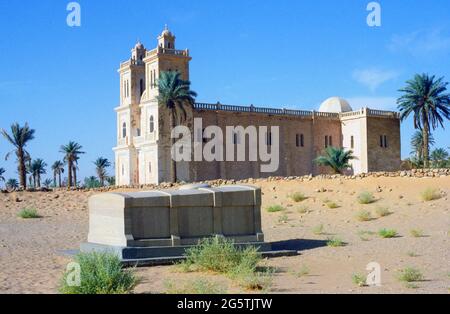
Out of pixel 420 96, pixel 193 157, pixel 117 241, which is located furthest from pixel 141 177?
pixel 117 241

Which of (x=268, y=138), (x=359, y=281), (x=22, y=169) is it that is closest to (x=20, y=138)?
(x=22, y=169)

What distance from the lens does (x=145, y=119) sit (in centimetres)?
4294

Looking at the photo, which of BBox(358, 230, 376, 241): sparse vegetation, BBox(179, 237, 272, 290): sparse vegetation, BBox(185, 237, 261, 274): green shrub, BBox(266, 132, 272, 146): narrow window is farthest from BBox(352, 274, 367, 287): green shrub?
BBox(266, 132, 272, 146): narrow window

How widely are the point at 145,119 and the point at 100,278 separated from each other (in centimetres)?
3464

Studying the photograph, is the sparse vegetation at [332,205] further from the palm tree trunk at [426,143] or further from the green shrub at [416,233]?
the palm tree trunk at [426,143]

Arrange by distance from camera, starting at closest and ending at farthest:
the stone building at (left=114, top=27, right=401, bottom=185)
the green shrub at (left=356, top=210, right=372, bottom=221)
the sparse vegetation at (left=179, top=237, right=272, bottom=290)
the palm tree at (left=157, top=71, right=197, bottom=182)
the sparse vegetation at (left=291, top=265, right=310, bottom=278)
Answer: the sparse vegetation at (left=179, top=237, right=272, bottom=290) → the sparse vegetation at (left=291, top=265, right=310, bottom=278) → the green shrub at (left=356, top=210, right=372, bottom=221) → the palm tree at (left=157, top=71, right=197, bottom=182) → the stone building at (left=114, top=27, right=401, bottom=185)

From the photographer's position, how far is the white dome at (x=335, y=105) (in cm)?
5453

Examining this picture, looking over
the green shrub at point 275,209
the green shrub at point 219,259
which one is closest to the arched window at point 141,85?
the green shrub at point 275,209

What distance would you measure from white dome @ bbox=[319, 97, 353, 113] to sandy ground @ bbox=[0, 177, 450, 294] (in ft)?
90.9

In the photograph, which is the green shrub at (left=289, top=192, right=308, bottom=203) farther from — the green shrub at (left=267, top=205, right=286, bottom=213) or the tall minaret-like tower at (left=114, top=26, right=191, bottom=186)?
the tall minaret-like tower at (left=114, top=26, right=191, bottom=186)

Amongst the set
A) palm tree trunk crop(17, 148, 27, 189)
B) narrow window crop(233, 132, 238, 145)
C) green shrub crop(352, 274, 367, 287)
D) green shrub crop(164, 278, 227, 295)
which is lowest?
green shrub crop(352, 274, 367, 287)

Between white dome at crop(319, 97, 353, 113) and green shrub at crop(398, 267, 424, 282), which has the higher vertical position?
white dome at crop(319, 97, 353, 113)

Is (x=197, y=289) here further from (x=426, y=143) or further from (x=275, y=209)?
(x=426, y=143)

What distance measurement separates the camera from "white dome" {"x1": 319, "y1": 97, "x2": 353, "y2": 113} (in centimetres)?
5453
